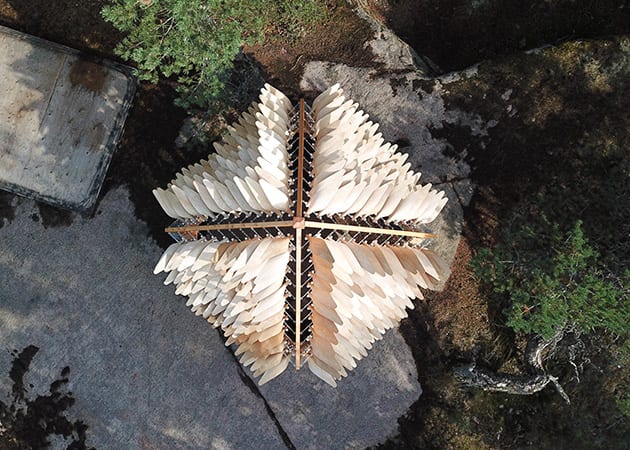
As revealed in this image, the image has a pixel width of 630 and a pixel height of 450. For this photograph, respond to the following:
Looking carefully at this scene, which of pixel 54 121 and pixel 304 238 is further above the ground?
pixel 304 238

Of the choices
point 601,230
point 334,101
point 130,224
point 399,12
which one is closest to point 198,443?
point 130,224

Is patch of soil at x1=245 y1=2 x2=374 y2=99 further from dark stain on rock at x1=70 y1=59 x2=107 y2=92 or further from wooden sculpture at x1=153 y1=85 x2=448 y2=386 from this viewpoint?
dark stain on rock at x1=70 y1=59 x2=107 y2=92

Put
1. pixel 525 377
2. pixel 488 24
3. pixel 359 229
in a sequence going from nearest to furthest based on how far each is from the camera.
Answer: pixel 359 229 < pixel 525 377 < pixel 488 24

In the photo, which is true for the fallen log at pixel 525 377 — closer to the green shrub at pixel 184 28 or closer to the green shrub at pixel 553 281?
the green shrub at pixel 553 281

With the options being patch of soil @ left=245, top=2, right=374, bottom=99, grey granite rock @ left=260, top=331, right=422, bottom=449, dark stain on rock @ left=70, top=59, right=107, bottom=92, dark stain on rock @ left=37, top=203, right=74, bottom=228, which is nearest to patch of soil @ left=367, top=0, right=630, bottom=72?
patch of soil @ left=245, top=2, right=374, bottom=99

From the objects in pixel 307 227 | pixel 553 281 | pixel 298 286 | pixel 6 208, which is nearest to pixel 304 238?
pixel 307 227

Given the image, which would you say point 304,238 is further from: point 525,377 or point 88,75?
point 88,75
